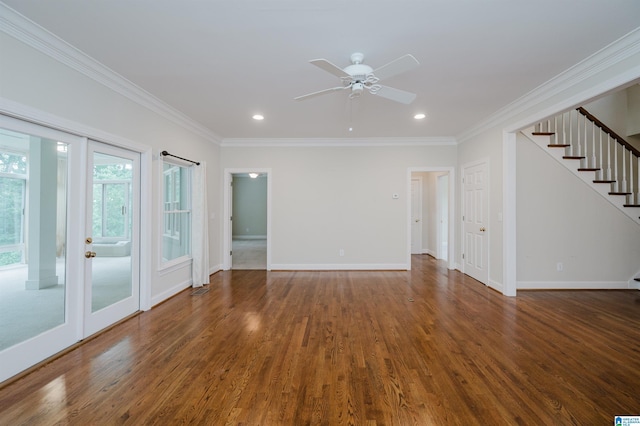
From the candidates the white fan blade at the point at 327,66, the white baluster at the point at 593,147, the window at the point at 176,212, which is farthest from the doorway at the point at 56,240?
the white baluster at the point at 593,147

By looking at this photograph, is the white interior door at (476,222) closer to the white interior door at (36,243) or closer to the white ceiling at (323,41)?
the white ceiling at (323,41)

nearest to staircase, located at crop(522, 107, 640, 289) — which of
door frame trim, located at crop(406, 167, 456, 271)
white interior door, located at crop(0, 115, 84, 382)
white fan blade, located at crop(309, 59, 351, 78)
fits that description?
door frame trim, located at crop(406, 167, 456, 271)

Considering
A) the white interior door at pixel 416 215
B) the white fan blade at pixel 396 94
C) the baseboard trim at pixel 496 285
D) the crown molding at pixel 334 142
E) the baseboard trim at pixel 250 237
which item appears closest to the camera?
the white fan blade at pixel 396 94

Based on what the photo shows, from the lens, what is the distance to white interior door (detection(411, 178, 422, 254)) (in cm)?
797

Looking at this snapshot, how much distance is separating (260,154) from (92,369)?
4.50 metres

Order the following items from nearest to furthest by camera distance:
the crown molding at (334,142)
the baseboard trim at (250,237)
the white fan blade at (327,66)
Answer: the white fan blade at (327,66), the crown molding at (334,142), the baseboard trim at (250,237)

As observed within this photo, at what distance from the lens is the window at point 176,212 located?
13.9 ft

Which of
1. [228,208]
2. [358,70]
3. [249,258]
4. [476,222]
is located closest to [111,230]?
[228,208]

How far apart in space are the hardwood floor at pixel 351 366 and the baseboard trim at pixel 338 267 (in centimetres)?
191

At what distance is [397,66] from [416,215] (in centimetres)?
616

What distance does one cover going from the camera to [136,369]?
2309mm

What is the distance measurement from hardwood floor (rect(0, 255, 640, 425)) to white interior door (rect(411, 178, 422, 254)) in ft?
13.2

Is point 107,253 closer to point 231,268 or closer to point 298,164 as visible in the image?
point 231,268

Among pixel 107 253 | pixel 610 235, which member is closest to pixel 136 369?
pixel 107 253
